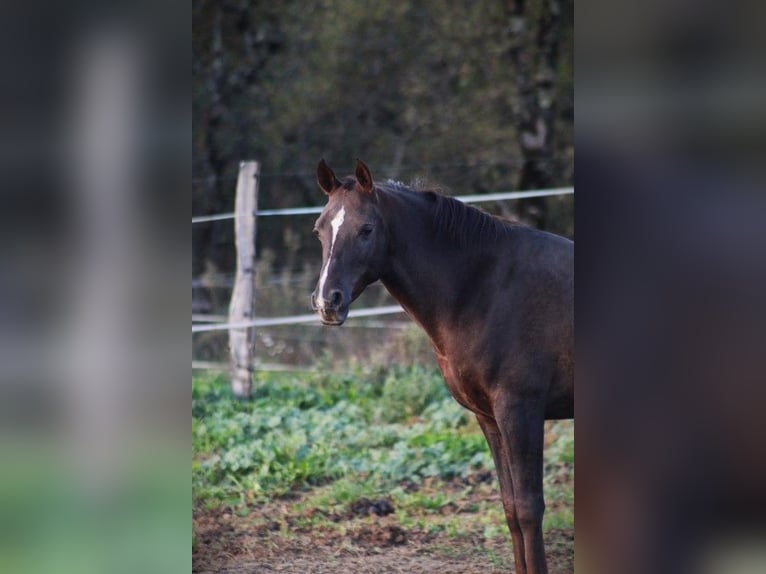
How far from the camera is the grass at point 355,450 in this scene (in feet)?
16.3

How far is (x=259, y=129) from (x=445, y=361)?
20.5ft

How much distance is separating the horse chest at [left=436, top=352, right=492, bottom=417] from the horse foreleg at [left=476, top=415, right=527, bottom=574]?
111 mm

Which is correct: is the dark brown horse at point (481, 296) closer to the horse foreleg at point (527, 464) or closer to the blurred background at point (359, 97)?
the horse foreleg at point (527, 464)

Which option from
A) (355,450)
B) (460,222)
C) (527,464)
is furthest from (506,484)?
(355,450)

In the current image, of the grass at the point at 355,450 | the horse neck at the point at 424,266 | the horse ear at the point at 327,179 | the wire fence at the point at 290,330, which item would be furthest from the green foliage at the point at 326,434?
the horse ear at the point at 327,179

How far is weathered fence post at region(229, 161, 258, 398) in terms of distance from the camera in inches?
238

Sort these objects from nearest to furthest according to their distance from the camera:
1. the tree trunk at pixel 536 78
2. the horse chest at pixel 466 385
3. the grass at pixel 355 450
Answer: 1. the horse chest at pixel 466 385
2. the grass at pixel 355 450
3. the tree trunk at pixel 536 78

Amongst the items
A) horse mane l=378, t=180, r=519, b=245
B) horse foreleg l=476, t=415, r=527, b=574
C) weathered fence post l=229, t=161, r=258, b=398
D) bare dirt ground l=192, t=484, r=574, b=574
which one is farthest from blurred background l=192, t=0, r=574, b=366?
horse foreleg l=476, t=415, r=527, b=574

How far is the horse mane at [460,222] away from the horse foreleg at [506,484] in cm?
70

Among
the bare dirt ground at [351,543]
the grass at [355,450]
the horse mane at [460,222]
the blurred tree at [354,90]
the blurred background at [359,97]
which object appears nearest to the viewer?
the horse mane at [460,222]

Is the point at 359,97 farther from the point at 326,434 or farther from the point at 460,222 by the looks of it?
the point at 460,222

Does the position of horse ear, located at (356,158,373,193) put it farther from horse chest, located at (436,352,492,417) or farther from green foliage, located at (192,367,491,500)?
green foliage, located at (192,367,491,500)
